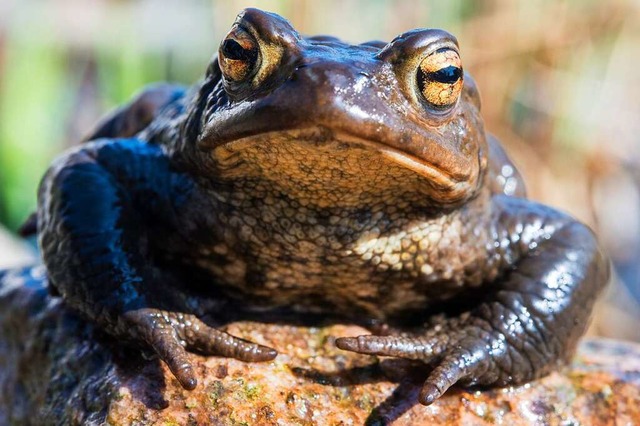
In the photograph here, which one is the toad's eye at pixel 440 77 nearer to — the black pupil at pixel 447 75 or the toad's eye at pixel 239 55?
the black pupil at pixel 447 75

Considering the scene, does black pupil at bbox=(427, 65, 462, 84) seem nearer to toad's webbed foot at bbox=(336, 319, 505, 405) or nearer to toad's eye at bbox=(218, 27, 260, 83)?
toad's eye at bbox=(218, 27, 260, 83)

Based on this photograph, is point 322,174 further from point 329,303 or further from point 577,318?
point 577,318

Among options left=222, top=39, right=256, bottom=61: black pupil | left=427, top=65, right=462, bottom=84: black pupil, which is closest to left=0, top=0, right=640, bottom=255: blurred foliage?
left=222, top=39, right=256, bottom=61: black pupil

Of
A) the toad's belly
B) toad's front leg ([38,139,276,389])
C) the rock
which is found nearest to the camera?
the rock

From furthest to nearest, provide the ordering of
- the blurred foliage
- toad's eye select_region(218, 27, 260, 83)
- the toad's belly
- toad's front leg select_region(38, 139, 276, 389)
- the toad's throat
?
the blurred foliage
the toad's belly
toad's front leg select_region(38, 139, 276, 389)
toad's eye select_region(218, 27, 260, 83)
the toad's throat

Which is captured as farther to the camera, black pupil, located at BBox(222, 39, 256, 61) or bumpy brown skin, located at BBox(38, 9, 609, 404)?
black pupil, located at BBox(222, 39, 256, 61)

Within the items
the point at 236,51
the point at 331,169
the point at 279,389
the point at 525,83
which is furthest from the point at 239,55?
the point at 525,83
